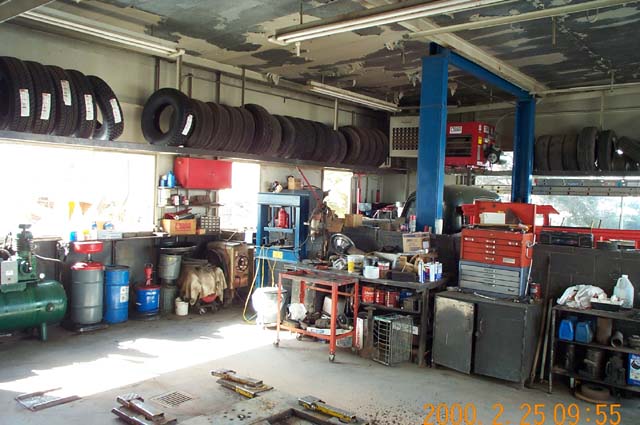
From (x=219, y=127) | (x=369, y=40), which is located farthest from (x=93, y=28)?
(x=369, y=40)

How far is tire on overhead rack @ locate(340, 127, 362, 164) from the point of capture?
801 centimetres

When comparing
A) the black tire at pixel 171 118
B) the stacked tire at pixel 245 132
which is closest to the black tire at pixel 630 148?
the stacked tire at pixel 245 132

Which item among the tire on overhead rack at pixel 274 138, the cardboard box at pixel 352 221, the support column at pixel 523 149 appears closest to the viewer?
the cardboard box at pixel 352 221

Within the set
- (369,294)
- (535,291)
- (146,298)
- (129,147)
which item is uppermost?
(129,147)

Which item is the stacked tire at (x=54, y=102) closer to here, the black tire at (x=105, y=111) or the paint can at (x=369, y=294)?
the black tire at (x=105, y=111)

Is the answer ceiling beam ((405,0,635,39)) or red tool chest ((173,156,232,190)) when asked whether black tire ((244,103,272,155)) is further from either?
ceiling beam ((405,0,635,39))

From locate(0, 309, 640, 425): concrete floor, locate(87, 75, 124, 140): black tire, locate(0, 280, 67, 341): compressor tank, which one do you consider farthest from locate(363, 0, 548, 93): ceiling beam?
locate(0, 280, 67, 341): compressor tank

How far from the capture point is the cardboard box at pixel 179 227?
612 centimetres

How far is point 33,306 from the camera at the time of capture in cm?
467

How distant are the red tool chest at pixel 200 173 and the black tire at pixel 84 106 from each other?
1403 mm

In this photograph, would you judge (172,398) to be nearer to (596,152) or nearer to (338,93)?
(338,93)

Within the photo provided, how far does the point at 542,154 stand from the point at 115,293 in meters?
6.29

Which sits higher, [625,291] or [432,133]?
[432,133]

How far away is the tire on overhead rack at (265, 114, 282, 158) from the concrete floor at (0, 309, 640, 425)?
249 cm
